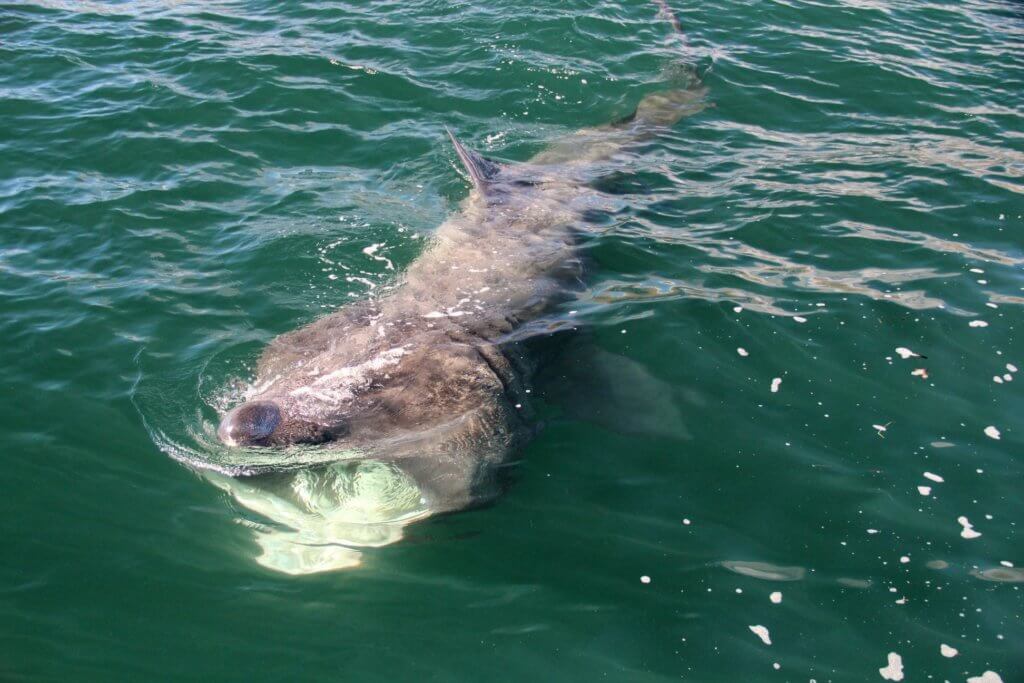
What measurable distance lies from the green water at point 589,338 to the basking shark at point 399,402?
0.20 meters

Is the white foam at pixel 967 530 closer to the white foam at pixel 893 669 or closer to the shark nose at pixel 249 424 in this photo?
the white foam at pixel 893 669

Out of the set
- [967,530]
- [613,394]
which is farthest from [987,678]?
[613,394]

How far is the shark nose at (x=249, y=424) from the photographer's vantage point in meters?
5.27

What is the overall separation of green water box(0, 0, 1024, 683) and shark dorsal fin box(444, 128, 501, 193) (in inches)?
16.3

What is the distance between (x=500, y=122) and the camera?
9.98 metres

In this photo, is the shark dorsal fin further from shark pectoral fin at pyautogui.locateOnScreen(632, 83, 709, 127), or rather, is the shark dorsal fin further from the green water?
shark pectoral fin at pyautogui.locateOnScreen(632, 83, 709, 127)

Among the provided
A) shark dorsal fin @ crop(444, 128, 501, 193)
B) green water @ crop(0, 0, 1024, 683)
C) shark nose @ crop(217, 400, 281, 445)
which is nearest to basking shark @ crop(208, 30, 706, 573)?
shark nose @ crop(217, 400, 281, 445)

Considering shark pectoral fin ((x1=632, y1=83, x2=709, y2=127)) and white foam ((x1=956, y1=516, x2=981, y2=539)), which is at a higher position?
shark pectoral fin ((x1=632, y1=83, x2=709, y2=127))

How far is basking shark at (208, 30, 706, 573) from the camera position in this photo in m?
5.27

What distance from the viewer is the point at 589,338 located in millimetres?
6652

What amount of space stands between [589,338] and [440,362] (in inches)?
50.8

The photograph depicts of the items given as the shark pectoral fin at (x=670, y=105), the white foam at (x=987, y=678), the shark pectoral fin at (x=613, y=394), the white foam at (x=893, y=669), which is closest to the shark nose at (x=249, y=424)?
the shark pectoral fin at (x=613, y=394)

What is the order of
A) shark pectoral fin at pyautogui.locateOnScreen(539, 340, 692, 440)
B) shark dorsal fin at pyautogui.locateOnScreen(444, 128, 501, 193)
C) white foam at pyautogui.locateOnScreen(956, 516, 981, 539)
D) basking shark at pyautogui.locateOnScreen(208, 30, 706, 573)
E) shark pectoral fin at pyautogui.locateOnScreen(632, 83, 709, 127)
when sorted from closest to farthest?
white foam at pyautogui.locateOnScreen(956, 516, 981, 539) < basking shark at pyautogui.locateOnScreen(208, 30, 706, 573) < shark pectoral fin at pyautogui.locateOnScreen(539, 340, 692, 440) < shark dorsal fin at pyautogui.locateOnScreen(444, 128, 501, 193) < shark pectoral fin at pyautogui.locateOnScreen(632, 83, 709, 127)

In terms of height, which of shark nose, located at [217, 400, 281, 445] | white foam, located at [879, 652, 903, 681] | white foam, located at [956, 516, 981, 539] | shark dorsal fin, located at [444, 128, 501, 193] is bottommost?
white foam, located at [879, 652, 903, 681]
